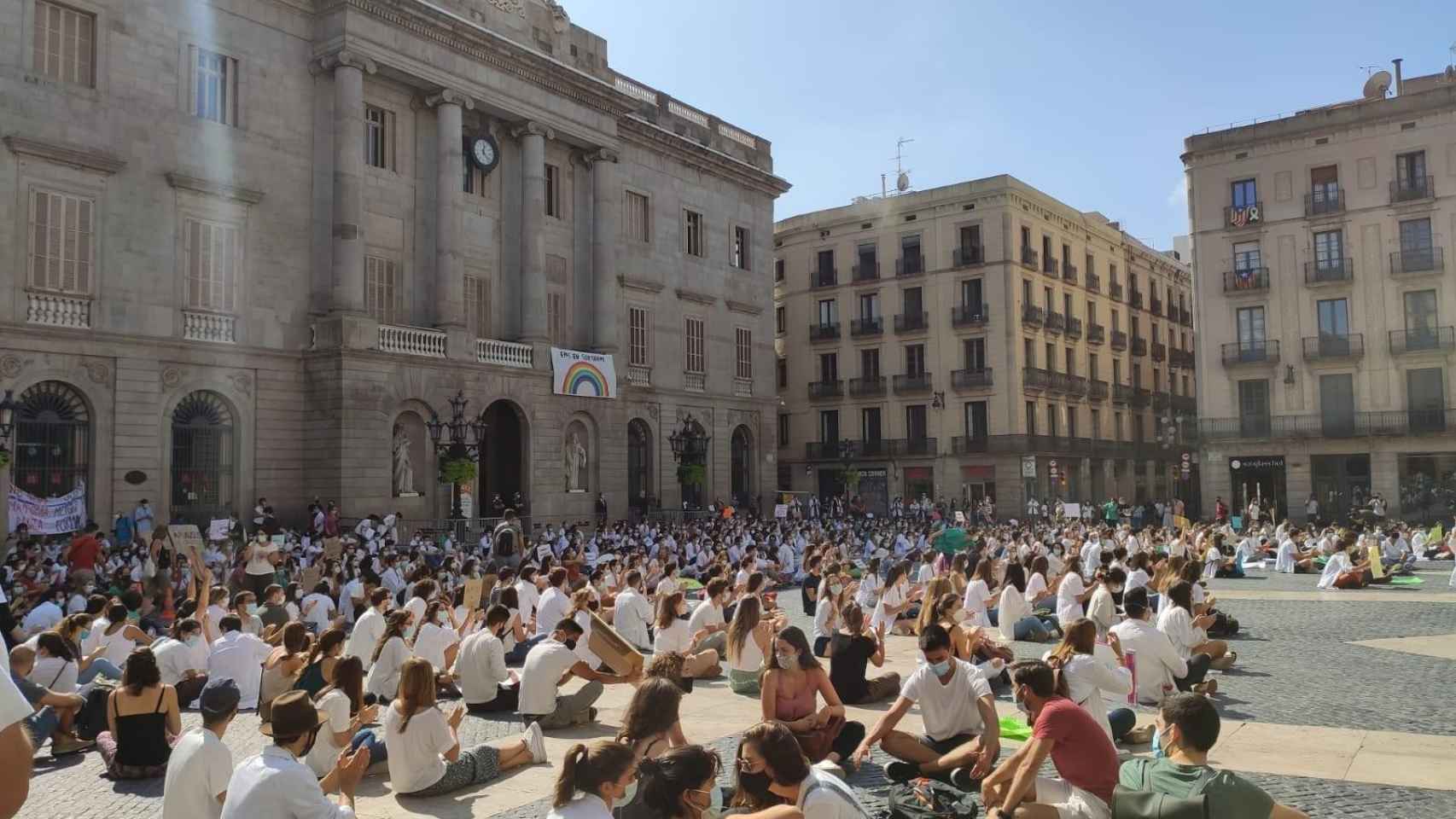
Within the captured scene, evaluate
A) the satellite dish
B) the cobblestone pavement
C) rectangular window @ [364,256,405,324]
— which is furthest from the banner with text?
the satellite dish

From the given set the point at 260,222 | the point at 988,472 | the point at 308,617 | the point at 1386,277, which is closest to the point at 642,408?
the point at 260,222

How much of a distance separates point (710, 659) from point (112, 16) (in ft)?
76.1

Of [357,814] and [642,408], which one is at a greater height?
[642,408]

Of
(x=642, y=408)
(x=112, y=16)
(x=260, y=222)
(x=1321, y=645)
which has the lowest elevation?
(x=1321, y=645)

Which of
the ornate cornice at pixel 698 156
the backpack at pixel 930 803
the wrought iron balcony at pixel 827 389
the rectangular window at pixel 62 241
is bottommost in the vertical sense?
the backpack at pixel 930 803

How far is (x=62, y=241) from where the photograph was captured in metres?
25.5

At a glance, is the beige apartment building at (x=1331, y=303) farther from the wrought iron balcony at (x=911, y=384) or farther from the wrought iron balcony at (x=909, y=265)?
the wrought iron balcony at (x=909, y=265)

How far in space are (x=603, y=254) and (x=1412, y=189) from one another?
33003mm

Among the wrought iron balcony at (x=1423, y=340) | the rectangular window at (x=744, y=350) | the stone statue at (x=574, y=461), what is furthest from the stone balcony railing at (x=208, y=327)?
the wrought iron balcony at (x=1423, y=340)

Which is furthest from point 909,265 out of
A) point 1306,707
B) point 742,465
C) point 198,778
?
point 198,778

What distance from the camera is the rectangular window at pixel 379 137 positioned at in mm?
32469

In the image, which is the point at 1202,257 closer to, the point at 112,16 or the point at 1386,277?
the point at 1386,277

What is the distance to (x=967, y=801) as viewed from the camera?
7301 mm

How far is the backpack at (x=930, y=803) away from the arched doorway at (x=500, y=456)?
97.2 feet
